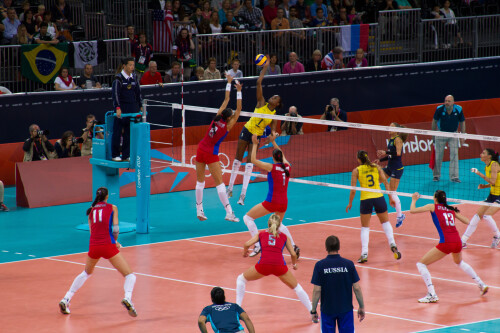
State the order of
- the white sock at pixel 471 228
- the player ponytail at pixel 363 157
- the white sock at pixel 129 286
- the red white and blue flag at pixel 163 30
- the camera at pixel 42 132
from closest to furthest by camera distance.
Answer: the white sock at pixel 129 286 < the player ponytail at pixel 363 157 < the white sock at pixel 471 228 < the camera at pixel 42 132 < the red white and blue flag at pixel 163 30

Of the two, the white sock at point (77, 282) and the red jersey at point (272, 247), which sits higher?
the red jersey at point (272, 247)

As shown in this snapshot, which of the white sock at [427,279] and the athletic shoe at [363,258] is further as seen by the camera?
the athletic shoe at [363,258]

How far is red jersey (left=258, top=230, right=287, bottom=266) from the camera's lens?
45.1ft

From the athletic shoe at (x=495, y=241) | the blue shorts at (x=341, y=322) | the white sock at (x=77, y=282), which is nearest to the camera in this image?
the blue shorts at (x=341, y=322)

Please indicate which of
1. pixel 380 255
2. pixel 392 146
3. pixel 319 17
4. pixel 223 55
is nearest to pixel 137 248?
pixel 380 255

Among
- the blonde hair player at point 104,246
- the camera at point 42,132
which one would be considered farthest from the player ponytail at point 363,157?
Result: the camera at point 42,132

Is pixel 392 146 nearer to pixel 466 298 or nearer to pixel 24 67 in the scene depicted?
pixel 466 298

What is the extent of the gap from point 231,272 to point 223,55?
11.9 m

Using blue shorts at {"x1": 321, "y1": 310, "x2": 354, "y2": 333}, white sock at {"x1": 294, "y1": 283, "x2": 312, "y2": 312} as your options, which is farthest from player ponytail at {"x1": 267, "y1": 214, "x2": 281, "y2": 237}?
blue shorts at {"x1": 321, "y1": 310, "x2": 354, "y2": 333}

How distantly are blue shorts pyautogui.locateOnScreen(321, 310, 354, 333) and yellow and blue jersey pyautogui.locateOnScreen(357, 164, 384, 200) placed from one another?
19.1ft

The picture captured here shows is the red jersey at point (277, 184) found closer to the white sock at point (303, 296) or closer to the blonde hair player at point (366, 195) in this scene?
the blonde hair player at point (366, 195)

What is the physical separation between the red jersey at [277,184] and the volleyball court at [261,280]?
1.46 m

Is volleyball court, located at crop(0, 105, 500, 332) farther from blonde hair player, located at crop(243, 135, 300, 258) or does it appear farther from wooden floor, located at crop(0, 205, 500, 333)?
blonde hair player, located at crop(243, 135, 300, 258)

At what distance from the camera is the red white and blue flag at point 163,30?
27466 mm
